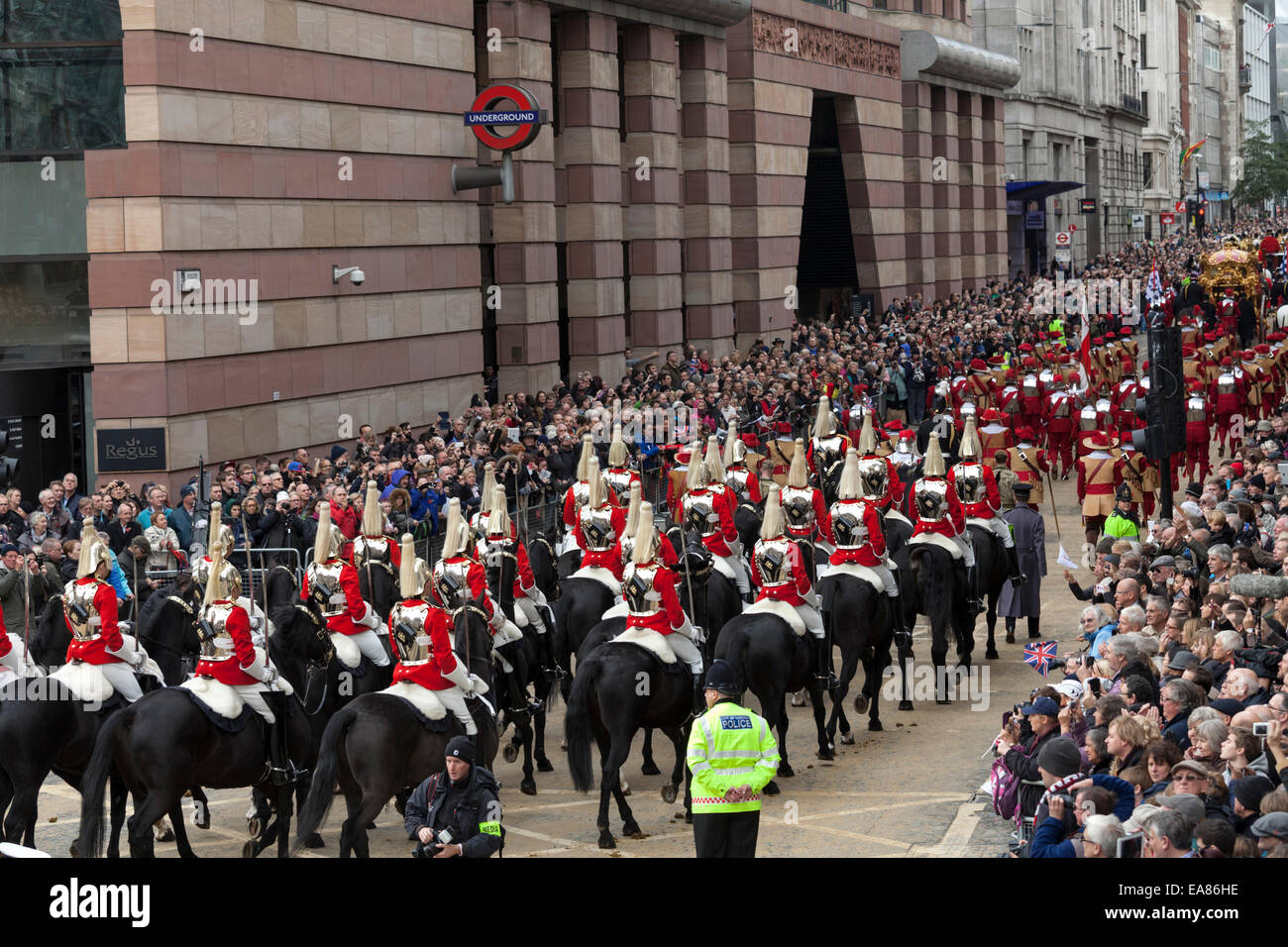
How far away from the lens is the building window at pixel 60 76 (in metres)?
27.5

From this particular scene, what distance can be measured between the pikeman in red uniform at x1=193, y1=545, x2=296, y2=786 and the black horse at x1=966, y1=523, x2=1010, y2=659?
9.32m

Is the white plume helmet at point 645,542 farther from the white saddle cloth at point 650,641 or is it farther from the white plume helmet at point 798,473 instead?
the white plume helmet at point 798,473

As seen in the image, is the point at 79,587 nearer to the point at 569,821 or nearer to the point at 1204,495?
the point at 569,821

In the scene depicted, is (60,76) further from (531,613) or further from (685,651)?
(685,651)

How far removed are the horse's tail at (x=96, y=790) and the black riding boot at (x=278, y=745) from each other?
53.4 inches

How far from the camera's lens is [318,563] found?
15.8 m

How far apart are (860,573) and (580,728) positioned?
176 inches

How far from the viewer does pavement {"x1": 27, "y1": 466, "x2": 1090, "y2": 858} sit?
14523 millimetres

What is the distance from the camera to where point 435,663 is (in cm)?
1387

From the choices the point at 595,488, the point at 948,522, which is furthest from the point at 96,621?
the point at 948,522

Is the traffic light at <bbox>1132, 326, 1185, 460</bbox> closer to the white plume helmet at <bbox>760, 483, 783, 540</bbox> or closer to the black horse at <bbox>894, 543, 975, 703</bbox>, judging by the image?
the black horse at <bbox>894, 543, 975, 703</bbox>

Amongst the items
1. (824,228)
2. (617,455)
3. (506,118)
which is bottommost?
(617,455)

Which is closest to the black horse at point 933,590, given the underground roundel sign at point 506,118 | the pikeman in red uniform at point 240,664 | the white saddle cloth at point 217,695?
the pikeman in red uniform at point 240,664
